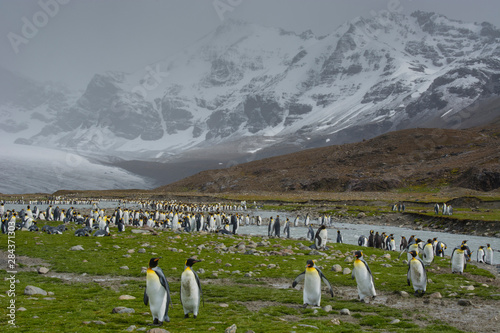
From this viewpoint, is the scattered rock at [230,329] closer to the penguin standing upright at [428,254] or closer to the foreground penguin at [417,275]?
the foreground penguin at [417,275]

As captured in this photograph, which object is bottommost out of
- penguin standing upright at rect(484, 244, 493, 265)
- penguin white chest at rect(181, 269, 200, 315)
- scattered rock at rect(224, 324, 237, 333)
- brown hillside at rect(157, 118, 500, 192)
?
penguin standing upright at rect(484, 244, 493, 265)

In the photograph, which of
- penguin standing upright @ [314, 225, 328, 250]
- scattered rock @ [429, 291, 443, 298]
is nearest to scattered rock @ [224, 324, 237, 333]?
scattered rock @ [429, 291, 443, 298]

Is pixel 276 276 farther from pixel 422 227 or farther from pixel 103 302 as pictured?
pixel 422 227

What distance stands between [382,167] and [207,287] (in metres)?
81.3

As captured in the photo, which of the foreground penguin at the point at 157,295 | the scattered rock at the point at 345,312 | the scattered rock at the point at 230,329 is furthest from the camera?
the scattered rock at the point at 345,312

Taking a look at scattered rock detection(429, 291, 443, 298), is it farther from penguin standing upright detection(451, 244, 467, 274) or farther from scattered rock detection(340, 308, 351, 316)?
penguin standing upright detection(451, 244, 467, 274)

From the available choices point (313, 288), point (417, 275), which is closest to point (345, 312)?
point (313, 288)

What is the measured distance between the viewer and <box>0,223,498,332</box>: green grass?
21.8 ft

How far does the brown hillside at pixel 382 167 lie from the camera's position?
65.7 metres

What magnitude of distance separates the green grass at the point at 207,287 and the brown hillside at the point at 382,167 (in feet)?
177

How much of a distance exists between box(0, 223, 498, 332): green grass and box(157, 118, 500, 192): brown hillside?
5397 centimetres

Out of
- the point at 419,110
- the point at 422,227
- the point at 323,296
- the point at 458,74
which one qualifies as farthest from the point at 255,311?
the point at 458,74

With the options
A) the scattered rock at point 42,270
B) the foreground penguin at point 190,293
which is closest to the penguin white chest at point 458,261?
the foreground penguin at point 190,293

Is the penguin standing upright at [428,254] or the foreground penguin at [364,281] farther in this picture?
the penguin standing upright at [428,254]
